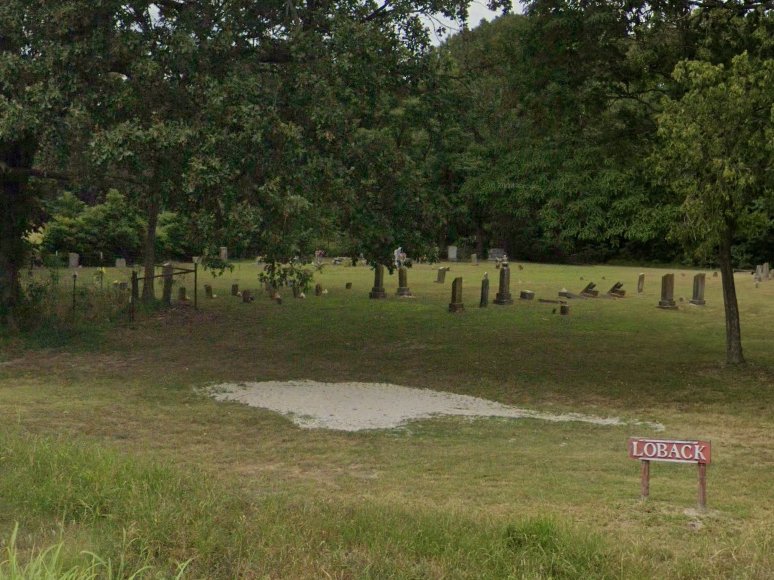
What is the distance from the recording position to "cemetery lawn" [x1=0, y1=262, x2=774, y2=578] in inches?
192

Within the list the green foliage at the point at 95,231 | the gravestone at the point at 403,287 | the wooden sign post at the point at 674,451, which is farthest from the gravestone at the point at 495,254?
the wooden sign post at the point at 674,451

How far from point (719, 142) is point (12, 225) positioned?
13.8 metres

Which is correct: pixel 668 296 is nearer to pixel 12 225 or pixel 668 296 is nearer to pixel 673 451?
pixel 12 225

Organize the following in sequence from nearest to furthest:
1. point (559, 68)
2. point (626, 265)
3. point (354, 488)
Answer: point (354, 488)
point (559, 68)
point (626, 265)

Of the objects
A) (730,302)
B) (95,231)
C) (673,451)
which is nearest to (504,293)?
(730,302)

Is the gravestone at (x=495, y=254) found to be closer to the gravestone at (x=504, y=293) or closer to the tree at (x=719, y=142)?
the gravestone at (x=504, y=293)

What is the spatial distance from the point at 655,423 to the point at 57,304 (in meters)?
14.7

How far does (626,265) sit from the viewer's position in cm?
5291

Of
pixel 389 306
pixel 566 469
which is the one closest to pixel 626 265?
pixel 389 306

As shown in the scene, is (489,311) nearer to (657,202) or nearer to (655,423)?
(657,202)

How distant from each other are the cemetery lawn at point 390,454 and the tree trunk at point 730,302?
383mm

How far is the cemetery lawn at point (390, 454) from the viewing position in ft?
16.0

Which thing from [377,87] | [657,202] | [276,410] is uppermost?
[377,87]

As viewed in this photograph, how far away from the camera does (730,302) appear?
15.1 m
